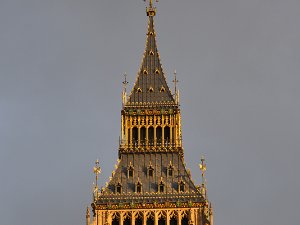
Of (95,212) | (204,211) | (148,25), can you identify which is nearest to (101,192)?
(95,212)

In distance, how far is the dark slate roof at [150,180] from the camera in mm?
106188

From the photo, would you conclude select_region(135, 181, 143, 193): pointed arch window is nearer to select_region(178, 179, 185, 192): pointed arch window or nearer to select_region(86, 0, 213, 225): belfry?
select_region(86, 0, 213, 225): belfry

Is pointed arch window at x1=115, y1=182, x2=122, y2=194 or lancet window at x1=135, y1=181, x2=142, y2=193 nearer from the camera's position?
Result: pointed arch window at x1=115, y1=182, x2=122, y2=194

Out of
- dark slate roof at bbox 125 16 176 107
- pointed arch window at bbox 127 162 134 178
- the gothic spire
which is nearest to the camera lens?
pointed arch window at bbox 127 162 134 178

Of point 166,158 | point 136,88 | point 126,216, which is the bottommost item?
point 126,216

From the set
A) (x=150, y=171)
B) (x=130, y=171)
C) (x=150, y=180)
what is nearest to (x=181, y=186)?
(x=150, y=180)

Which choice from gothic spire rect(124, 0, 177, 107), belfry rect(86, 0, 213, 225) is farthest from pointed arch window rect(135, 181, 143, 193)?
gothic spire rect(124, 0, 177, 107)

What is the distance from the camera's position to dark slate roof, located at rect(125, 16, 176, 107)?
11469cm

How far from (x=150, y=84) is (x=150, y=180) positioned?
12.8m

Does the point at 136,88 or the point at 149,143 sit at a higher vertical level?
the point at 136,88

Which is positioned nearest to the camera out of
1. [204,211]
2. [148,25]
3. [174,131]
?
[204,211]

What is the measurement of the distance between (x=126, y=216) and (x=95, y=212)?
3.07 m

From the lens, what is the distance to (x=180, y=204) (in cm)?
A: 10562

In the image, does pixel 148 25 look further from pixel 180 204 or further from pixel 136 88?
pixel 180 204
